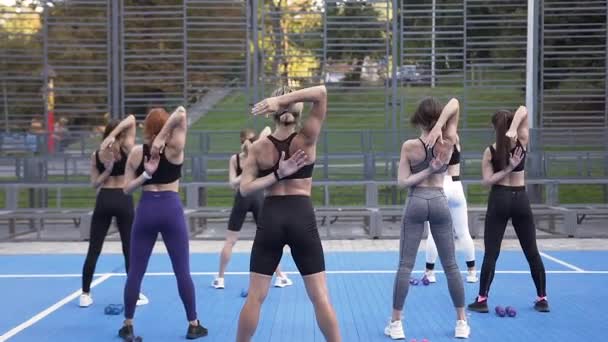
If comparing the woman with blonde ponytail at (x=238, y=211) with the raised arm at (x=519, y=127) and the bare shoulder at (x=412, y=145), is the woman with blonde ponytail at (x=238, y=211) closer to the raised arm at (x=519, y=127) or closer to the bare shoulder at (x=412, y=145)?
the bare shoulder at (x=412, y=145)

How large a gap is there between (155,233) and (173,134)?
85cm

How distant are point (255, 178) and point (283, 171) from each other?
297 mm

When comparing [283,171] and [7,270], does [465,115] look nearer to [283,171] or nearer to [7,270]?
[7,270]

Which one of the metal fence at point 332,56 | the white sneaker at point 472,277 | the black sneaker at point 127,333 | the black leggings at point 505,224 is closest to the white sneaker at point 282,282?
the white sneaker at point 472,277

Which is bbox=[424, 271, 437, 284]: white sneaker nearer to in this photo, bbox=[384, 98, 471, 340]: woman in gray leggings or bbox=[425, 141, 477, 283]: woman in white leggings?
bbox=[425, 141, 477, 283]: woman in white leggings

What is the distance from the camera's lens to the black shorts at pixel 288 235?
16.7ft

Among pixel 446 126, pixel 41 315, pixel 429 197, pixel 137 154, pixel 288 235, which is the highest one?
pixel 446 126

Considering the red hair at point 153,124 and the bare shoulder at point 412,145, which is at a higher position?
the red hair at point 153,124

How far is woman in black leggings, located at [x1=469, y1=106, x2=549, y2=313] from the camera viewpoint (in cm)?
715

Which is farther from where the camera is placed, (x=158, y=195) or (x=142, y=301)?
(x=142, y=301)

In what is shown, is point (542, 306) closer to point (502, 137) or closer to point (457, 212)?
point (457, 212)

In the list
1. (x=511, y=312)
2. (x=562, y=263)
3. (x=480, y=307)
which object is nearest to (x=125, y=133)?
(x=480, y=307)

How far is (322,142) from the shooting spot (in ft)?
53.1

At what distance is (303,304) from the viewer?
7.96 meters
